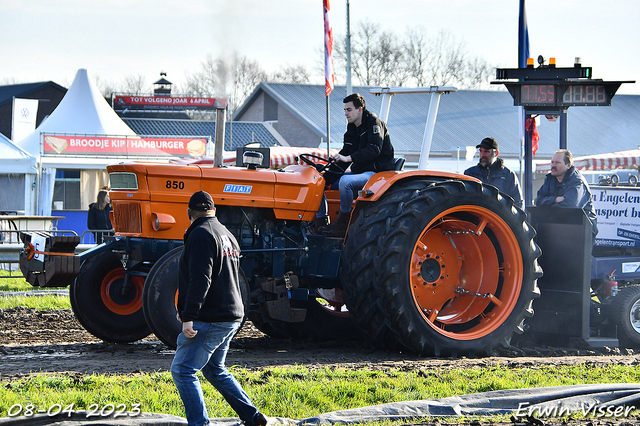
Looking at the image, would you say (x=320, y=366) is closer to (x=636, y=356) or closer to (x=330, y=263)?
(x=330, y=263)

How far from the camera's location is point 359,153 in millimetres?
6852

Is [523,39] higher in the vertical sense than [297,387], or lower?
higher

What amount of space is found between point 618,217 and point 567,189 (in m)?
1.12

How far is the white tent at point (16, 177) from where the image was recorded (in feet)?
59.5

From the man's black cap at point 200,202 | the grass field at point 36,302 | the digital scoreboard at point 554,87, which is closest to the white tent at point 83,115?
the grass field at point 36,302

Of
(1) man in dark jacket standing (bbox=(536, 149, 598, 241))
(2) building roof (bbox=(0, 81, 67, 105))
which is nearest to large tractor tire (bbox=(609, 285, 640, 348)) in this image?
(1) man in dark jacket standing (bbox=(536, 149, 598, 241))

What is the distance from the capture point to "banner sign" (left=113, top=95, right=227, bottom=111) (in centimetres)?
4894

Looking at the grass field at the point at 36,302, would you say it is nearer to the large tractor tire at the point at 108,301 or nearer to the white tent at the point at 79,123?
the large tractor tire at the point at 108,301

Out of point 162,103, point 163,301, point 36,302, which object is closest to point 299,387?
point 163,301

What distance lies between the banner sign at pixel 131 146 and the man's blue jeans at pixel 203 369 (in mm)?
16531

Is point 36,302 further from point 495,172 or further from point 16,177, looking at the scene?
point 16,177

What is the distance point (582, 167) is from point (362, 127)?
1692 centimetres

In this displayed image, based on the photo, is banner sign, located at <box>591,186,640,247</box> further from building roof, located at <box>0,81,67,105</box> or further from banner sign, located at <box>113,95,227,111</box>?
building roof, located at <box>0,81,67,105</box>

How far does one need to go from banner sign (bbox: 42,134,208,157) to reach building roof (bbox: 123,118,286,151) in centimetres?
1375
